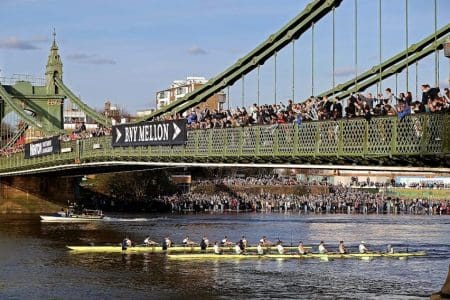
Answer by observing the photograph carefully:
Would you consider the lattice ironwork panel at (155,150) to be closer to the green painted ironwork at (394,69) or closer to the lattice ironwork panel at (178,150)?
the lattice ironwork panel at (178,150)

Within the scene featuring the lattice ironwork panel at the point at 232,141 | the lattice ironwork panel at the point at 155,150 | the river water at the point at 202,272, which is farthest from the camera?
the lattice ironwork panel at the point at 155,150

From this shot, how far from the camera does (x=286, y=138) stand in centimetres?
5184

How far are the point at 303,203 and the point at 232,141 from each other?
115 meters

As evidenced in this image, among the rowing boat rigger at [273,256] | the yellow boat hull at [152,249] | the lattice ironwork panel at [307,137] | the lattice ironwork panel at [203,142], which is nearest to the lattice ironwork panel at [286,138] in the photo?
the lattice ironwork panel at [307,137]

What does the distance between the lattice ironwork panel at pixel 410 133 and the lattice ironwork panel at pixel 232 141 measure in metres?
15.7

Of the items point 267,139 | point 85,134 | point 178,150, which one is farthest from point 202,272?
point 85,134

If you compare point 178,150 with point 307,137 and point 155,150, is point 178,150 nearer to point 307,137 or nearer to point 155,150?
point 155,150

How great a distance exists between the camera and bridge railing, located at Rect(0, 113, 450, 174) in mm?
41156

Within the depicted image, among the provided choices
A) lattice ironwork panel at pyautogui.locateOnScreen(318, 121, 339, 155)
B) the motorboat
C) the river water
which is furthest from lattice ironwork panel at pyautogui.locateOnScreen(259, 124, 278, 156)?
the motorboat

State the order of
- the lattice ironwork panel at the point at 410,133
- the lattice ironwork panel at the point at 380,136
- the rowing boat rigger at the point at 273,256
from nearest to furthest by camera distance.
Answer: the lattice ironwork panel at the point at 410,133
the lattice ironwork panel at the point at 380,136
the rowing boat rigger at the point at 273,256

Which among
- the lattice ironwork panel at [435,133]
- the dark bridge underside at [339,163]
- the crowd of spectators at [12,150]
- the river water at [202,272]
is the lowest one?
the river water at [202,272]

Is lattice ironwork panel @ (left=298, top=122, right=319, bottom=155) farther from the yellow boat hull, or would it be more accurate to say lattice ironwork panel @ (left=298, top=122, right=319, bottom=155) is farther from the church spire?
the church spire

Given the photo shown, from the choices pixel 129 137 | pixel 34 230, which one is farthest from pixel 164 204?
pixel 129 137

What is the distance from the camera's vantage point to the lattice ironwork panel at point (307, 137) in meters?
49.3
